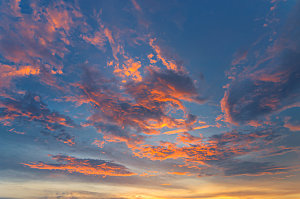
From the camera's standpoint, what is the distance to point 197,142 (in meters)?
17.4

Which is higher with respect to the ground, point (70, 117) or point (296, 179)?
point (70, 117)

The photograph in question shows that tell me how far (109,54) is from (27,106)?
372 inches

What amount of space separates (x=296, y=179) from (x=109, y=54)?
112ft

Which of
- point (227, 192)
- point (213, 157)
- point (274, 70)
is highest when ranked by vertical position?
point (274, 70)

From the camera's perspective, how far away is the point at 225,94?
11.3m

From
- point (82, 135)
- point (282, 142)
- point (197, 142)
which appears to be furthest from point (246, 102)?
point (82, 135)


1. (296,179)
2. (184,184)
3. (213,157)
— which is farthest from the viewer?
(184,184)

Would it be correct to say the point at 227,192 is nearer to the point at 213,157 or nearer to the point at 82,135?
the point at 213,157

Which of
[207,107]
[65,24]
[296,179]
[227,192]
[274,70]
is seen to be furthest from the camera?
[227,192]

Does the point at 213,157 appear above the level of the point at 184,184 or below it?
above

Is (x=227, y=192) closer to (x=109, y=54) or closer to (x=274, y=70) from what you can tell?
(x=274, y=70)

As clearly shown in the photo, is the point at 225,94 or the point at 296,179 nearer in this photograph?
the point at 225,94

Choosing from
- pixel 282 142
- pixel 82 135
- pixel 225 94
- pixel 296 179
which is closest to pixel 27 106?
pixel 82 135

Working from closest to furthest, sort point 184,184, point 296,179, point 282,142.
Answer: point 282,142
point 296,179
point 184,184
